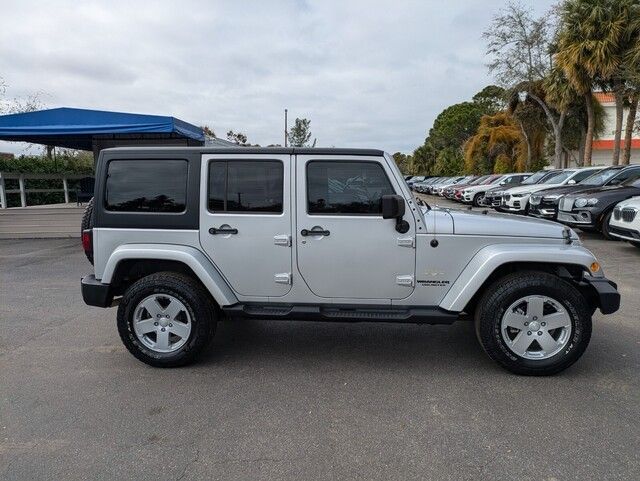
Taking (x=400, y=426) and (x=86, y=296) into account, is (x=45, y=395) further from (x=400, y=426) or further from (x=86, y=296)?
(x=400, y=426)

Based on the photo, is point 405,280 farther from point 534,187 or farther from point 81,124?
point 534,187

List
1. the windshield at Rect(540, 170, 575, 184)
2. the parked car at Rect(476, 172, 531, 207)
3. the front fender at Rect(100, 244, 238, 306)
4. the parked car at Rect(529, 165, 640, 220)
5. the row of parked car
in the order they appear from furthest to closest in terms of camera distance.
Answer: the parked car at Rect(476, 172, 531, 207) → the windshield at Rect(540, 170, 575, 184) → the parked car at Rect(529, 165, 640, 220) → the row of parked car → the front fender at Rect(100, 244, 238, 306)

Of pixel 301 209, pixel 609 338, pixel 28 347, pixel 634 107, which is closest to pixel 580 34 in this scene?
pixel 634 107

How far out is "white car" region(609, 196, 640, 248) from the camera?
8031 millimetres

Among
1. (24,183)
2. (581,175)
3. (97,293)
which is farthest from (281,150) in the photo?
(24,183)

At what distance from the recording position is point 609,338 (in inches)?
175

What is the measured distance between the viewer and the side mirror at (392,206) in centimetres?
354

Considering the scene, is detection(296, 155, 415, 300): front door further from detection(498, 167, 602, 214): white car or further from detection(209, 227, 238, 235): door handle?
detection(498, 167, 602, 214): white car


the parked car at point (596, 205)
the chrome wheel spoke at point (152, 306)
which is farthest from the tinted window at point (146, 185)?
the parked car at point (596, 205)

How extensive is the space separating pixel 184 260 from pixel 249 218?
631mm

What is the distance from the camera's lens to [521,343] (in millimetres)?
3641

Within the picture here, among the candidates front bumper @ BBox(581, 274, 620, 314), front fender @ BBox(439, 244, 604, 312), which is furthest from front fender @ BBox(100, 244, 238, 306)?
front bumper @ BBox(581, 274, 620, 314)

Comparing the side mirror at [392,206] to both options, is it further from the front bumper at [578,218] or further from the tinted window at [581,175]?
the tinted window at [581,175]

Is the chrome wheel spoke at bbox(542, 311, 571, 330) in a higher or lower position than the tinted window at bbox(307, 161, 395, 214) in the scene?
lower
